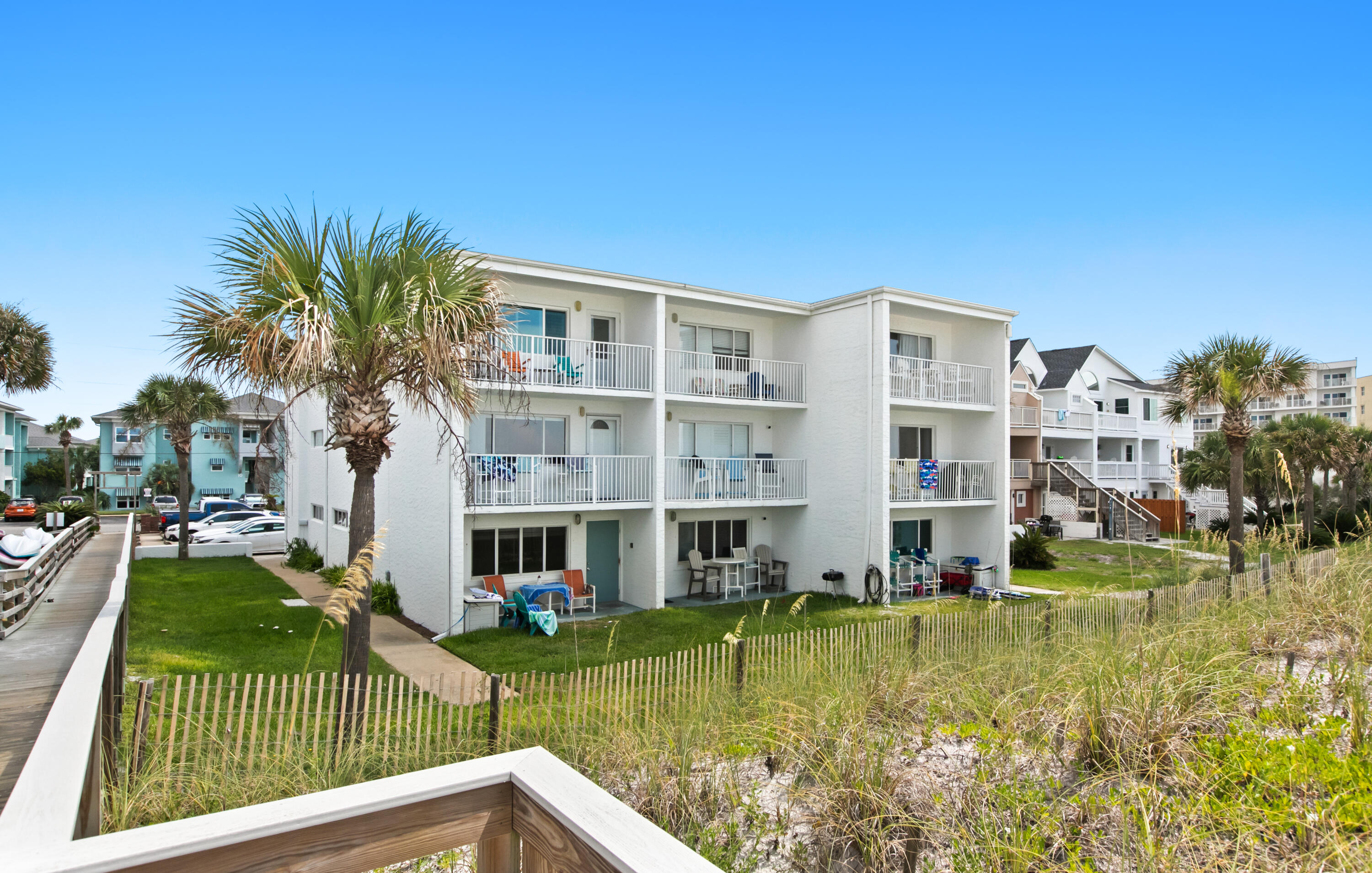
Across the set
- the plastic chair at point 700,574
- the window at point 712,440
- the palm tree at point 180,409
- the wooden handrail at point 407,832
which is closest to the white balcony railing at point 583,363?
the window at point 712,440

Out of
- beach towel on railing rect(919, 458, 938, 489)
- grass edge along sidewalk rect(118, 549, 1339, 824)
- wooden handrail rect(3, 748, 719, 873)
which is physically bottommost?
grass edge along sidewalk rect(118, 549, 1339, 824)

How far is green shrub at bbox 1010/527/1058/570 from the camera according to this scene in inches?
1029

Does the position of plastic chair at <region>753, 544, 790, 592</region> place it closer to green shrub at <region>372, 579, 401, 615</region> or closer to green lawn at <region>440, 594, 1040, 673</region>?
green lawn at <region>440, 594, 1040, 673</region>

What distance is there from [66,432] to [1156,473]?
74148 mm

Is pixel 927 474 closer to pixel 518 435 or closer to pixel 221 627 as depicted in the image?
pixel 518 435

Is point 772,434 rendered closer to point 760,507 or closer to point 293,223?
point 760,507

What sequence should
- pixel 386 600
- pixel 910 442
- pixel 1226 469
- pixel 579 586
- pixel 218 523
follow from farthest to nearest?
pixel 1226 469, pixel 218 523, pixel 910 442, pixel 579 586, pixel 386 600

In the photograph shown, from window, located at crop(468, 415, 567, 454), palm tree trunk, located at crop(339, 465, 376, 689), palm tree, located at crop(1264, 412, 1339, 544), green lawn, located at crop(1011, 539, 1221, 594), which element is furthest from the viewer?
palm tree, located at crop(1264, 412, 1339, 544)

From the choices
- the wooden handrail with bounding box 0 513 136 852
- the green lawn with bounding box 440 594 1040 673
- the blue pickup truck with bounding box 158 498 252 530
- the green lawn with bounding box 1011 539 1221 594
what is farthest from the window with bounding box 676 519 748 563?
the blue pickup truck with bounding box 158 498 252 530

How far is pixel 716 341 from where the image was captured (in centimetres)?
2080

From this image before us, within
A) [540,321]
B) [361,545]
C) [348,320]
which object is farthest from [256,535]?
[348,320]

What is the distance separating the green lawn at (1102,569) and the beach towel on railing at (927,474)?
435 cm

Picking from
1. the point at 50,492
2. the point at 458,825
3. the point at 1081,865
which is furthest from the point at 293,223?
the point at 50,492

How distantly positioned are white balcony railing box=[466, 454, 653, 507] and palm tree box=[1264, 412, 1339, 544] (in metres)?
28.4
